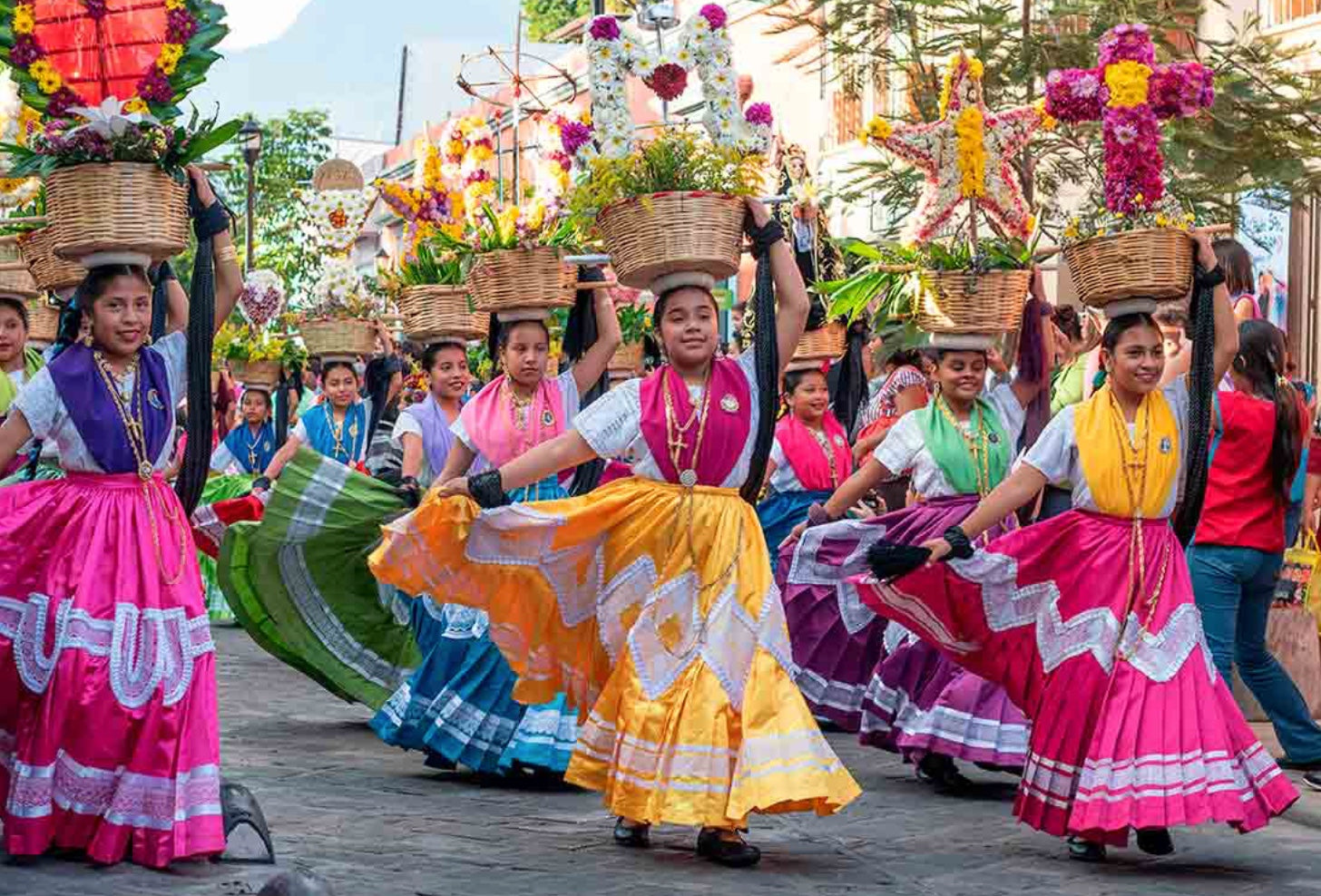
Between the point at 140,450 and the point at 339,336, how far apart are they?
7.20 meters

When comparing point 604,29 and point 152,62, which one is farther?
point 604,29

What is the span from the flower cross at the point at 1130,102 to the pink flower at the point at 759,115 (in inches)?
41.8

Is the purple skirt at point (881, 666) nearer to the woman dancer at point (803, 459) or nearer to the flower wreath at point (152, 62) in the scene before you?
the woman dancer at point (803, 459)

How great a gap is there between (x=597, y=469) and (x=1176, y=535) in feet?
9.69

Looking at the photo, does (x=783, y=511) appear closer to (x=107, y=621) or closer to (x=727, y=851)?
(x=727, y=851)

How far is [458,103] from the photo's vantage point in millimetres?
71688

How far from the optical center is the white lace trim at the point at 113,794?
24.7ft

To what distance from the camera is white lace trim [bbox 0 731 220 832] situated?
7.52 m

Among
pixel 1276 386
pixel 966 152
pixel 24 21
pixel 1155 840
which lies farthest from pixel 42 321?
pixel 1155 840

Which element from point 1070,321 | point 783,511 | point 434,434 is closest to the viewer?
point 434,434

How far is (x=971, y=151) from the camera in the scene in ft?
35.3

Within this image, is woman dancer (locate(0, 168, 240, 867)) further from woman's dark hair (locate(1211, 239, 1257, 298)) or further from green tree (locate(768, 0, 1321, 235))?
green tree (locate(768, 0, 1321, 235))

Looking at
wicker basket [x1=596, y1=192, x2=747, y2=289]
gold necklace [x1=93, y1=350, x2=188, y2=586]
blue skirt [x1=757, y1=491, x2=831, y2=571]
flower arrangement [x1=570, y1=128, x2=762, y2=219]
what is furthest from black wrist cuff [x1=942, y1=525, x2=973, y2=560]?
blue skirt [x1=757, y1=491, x2=831, y2=571]

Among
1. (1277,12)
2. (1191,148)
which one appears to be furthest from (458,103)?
(1191,148)
